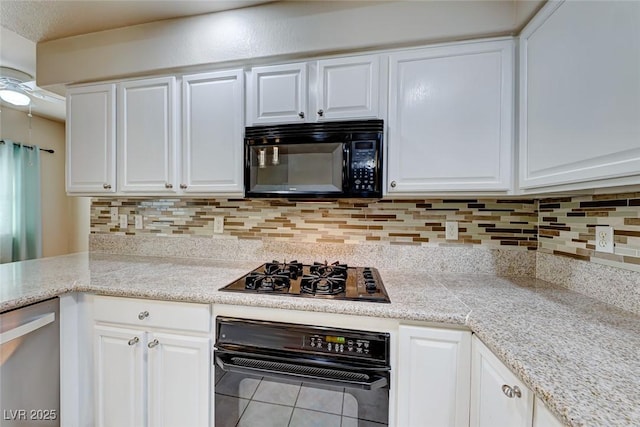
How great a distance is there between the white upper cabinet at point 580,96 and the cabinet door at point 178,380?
1.48m

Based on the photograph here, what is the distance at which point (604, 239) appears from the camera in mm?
1102

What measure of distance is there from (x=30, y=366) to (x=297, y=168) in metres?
1.43

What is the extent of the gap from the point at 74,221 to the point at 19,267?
2.52 meters

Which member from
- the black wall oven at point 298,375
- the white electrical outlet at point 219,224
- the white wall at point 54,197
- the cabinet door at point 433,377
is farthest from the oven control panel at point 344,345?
the white wall at point 54,197

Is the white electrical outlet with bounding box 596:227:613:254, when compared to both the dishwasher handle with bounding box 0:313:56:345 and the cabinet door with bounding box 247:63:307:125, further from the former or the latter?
the dishwasher handle with bounding box 0:313:56:345

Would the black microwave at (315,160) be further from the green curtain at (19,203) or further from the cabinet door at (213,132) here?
the green curtain at (19,203)

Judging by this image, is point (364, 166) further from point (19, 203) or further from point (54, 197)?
point (54, 197)

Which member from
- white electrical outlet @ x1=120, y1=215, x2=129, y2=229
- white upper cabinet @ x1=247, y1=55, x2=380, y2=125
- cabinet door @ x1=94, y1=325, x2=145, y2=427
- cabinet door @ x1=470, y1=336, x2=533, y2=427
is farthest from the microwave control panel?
white electrical outlet @ x1=120, y1=215, x2=129, y2=229

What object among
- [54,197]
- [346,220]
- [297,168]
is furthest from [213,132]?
[54,197]

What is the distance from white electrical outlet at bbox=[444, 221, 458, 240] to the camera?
1.57 m

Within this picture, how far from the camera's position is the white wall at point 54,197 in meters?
3.06

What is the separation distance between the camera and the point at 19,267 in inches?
62.6

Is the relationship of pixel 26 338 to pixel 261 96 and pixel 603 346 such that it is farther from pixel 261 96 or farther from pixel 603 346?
pixel 603 346

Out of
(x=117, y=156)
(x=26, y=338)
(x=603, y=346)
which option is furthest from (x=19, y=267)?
(x=603, y=346)
